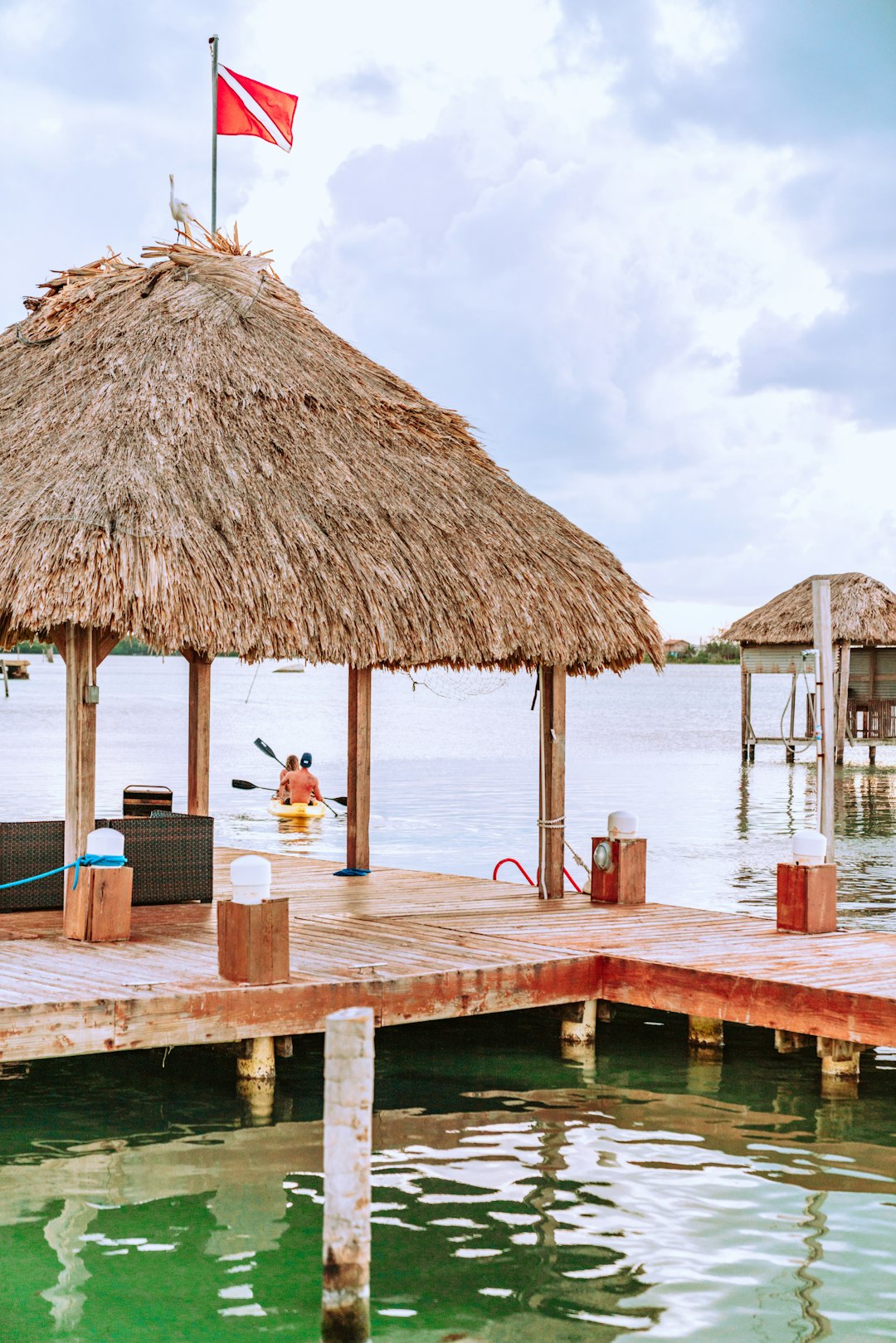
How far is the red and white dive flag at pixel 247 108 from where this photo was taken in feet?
36.6

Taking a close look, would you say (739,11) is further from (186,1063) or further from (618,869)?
(186,1063)

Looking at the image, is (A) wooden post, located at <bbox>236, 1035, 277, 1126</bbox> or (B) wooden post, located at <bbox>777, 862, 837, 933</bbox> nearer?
(A) wooden post, located at <bbox>236, 1035, 277, 1126</bbox>

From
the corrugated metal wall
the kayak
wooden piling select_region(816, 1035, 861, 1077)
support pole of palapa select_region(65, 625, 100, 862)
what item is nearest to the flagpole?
support pole of palapa select_region(65, 625, 100, 862)

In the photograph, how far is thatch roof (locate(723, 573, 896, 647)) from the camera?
2853 centimetres

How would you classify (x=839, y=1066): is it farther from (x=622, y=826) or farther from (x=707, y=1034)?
(x=622, y=826)

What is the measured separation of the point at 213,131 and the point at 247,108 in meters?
0.31

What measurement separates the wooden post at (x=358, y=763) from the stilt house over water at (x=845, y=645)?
17.5 metres

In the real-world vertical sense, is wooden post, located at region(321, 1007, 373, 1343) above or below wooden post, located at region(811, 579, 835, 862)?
below

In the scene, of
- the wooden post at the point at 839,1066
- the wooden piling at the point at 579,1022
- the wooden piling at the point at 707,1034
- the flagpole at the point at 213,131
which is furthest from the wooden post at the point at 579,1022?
the flagpole at the point at 213,131

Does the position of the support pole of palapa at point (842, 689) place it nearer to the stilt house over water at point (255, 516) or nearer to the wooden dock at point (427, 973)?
the stilt house over water at point (255, 516)

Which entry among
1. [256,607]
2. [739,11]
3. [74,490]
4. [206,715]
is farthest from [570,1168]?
[739,11]

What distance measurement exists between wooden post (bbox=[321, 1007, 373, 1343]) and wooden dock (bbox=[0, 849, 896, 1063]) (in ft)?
7.25

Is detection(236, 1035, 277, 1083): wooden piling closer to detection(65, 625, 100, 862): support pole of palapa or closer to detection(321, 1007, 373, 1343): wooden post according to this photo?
detection(65, 625, 100, 862): support pole of palapa

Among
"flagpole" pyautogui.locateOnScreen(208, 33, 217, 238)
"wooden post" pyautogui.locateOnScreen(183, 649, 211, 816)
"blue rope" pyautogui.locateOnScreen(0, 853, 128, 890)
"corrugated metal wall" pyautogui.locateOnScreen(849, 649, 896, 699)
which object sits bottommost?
"blue rope" pyautogui.locateOnScreen(0, 853, 128, 890)
